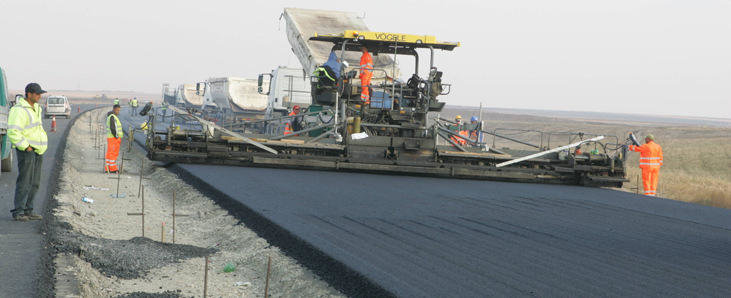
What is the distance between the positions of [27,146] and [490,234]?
4.86 meters

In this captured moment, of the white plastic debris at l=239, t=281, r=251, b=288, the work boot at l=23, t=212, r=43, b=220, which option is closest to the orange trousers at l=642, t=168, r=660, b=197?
the white plastic debris at l=239, t=281, r=251, b=288

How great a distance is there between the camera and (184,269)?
636 centimetres

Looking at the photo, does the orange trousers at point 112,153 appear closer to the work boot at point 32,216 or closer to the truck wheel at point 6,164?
the truck wheel at point 6,164

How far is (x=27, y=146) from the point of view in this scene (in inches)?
289

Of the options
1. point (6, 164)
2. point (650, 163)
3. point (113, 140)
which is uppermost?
point (650, 163)

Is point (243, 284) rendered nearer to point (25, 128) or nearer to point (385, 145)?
point (25, 128)

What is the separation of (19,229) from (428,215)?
4319mm

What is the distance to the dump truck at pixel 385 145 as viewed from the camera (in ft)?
40.4

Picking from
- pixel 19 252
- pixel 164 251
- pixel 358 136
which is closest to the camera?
pixel 19 252

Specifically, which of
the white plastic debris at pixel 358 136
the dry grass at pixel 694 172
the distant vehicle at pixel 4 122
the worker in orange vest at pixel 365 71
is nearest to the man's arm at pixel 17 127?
the distant vehicle at pixel 4 122

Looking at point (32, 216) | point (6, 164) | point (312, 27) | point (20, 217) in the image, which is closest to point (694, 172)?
point (312, 27)

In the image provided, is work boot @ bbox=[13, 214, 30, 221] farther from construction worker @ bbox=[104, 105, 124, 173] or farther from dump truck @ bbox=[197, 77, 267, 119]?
dump truck @ bbox=[197, 77, 267, 119]

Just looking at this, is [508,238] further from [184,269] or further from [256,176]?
[256,176]

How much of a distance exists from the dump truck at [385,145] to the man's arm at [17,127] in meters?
4.76
